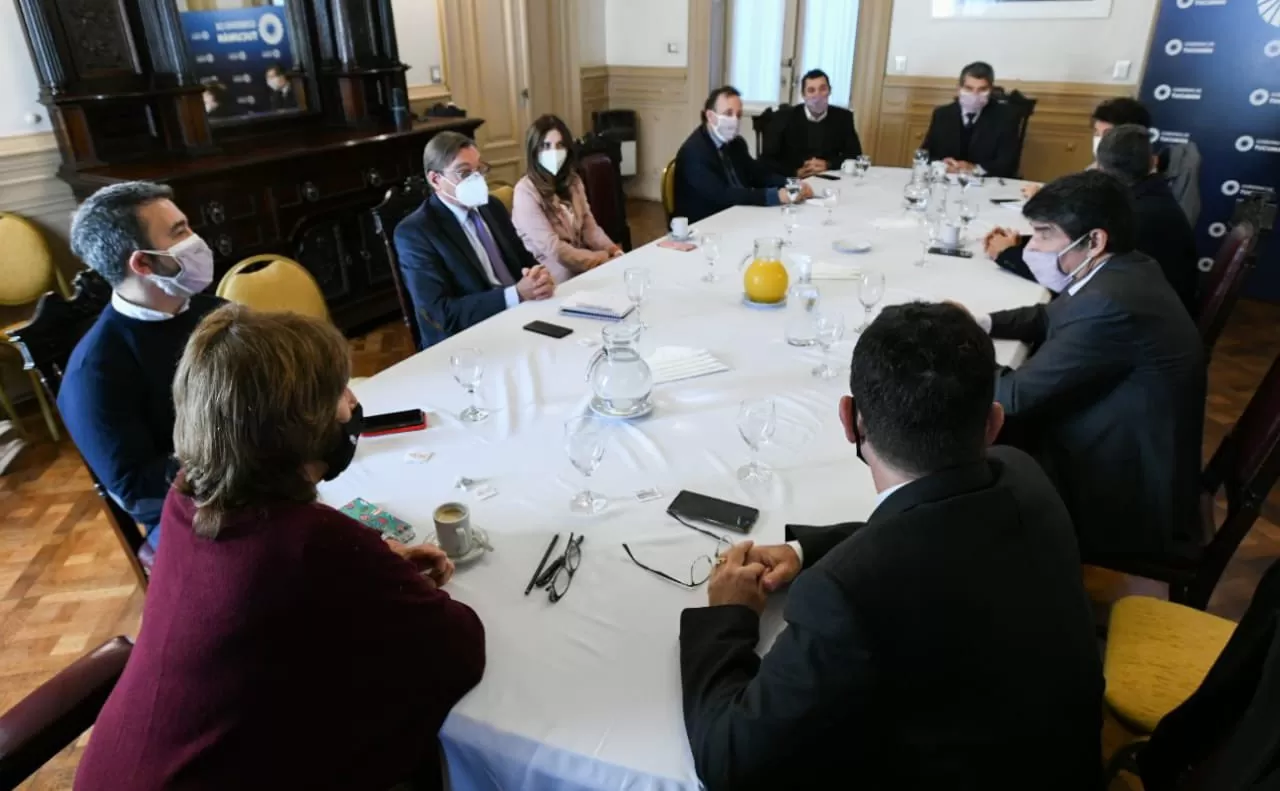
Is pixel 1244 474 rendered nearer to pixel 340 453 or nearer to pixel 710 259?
pixel 710 259

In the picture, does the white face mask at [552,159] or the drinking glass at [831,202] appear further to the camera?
the drinking glass at [831,202]

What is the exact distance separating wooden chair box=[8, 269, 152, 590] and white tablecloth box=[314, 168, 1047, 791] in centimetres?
61

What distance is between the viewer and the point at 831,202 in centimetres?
378

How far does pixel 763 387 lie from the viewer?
1.99m

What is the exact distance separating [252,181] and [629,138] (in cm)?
419

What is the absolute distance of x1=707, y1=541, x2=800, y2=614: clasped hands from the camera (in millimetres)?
1198

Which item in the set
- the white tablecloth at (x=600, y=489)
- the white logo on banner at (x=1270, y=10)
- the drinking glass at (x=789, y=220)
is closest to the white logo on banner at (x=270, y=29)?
the white tablecloth at (x=600, y=489)

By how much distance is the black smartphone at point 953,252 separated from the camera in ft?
10.3

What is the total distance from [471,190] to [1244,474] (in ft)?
7.71

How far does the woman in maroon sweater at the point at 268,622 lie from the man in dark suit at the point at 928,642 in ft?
1.30

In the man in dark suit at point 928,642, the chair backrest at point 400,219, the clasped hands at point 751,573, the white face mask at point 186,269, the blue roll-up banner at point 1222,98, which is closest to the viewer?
the man in dark suit at point 928,642

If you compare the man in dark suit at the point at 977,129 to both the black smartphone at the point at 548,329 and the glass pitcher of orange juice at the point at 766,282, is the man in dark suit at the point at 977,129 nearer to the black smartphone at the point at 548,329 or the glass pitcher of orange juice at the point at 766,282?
the glass pitcher of orange juice at the point at 766,282

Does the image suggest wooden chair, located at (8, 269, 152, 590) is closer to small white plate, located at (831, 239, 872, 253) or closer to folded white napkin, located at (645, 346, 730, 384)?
folded white napkin, located at (645, 346, 730, 384)

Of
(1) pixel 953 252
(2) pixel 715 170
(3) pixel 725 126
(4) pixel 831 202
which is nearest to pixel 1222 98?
(4) pixel 831 202
